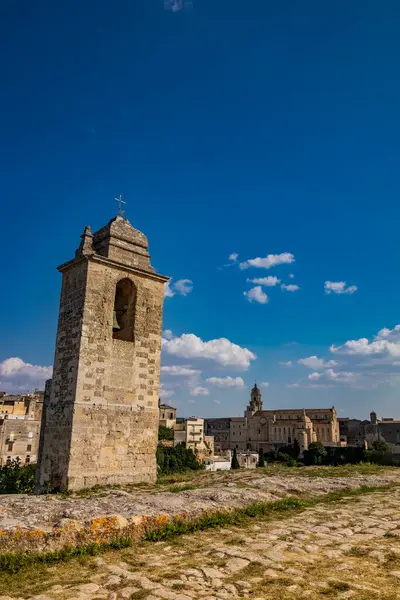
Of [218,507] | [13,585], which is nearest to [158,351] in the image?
[218,507]

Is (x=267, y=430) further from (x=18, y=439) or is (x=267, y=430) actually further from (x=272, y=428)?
(x=18, y=439)

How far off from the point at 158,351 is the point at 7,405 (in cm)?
6373

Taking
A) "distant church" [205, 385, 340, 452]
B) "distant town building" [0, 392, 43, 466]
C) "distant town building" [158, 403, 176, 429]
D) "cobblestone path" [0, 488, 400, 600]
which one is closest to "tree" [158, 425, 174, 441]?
"distant town building" [158, 403, 176, 429]

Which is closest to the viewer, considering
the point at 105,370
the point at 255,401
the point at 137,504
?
the point at 137,504

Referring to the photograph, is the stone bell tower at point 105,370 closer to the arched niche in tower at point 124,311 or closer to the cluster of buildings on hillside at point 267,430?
the arched niche in tower at point 124,311

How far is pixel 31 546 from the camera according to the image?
14.3 feet

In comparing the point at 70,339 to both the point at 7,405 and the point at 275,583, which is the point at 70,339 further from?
the point at 7,405

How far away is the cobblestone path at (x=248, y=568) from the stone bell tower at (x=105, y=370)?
5610 millimetres

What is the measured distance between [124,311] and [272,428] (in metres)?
104

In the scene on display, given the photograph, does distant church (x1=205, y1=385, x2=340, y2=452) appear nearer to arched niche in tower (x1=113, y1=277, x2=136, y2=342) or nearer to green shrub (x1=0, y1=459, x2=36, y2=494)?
green shrub (x1=0, y1=459, x2=36, y2=494)

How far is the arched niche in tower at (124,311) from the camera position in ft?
38.8

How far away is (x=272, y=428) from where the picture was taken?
10894 centimetres

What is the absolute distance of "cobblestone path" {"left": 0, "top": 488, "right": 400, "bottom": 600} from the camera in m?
3.37

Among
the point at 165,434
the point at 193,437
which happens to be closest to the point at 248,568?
the point at 165,434
